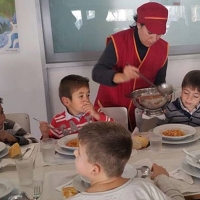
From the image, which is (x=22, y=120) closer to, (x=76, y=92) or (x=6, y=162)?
(x=76, y=92)

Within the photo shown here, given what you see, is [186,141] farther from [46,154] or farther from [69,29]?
[69,29]

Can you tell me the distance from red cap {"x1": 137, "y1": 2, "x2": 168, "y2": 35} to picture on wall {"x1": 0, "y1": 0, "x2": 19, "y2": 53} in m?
1.30

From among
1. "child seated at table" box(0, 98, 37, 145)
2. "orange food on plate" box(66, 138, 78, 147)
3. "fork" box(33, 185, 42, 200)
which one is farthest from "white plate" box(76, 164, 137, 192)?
"child seated at table" box(0, 98, 37, 145)

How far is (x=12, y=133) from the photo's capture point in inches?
81.6

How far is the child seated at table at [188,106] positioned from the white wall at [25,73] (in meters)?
1.30

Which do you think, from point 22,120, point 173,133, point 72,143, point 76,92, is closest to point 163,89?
point 173,133

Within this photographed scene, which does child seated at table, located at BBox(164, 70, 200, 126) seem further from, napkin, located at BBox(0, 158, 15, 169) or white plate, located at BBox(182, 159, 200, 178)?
napkin, located at BBox(0, 158, 15, 169)

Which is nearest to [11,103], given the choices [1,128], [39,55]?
[39,55]

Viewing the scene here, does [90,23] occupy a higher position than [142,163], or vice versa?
[90,23]

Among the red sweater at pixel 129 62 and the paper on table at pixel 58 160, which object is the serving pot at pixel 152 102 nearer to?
the red sweater at pixel 129 62

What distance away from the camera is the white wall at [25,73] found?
117 inches

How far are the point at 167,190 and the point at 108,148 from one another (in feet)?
1.03

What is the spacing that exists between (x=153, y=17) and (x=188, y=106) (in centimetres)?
59

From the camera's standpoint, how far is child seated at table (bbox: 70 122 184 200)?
1.03m
